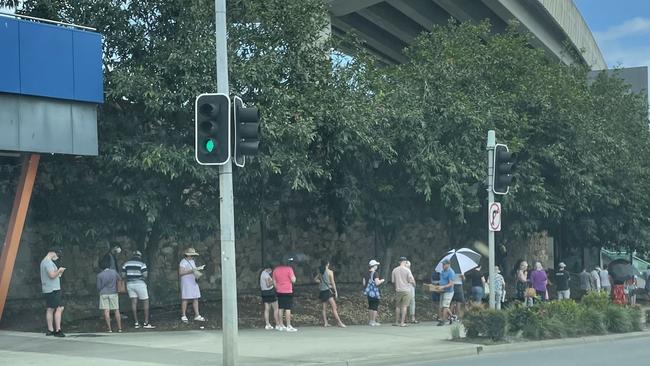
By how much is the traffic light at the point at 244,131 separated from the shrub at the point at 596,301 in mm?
11200

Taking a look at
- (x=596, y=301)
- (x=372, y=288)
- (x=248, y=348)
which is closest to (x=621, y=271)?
(x=596, y=301)

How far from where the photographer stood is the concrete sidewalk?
13.5 metres

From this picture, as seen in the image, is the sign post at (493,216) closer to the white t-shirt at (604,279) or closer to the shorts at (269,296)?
the shorts at (269,296)

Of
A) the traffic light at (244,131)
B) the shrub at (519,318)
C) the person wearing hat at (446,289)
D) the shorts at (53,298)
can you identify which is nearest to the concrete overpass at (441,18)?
the person wearing hat at (446,289)

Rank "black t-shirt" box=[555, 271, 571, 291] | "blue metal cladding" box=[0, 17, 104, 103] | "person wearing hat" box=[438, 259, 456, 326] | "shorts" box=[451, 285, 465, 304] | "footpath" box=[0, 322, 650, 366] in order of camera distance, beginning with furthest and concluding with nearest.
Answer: "black t-shirt" box=[555, 271, 571, 291] → "shorts" box=[451, 285, 465, 304] → "person wearing hat" box=[438, 259, 456, 326] → "blue metal cladding" box=[0, 17, 104, 103] → "footpath" box=[0, 322, 650, 366]

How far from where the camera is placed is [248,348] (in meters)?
15.5

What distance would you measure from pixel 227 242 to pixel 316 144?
26.5 feet

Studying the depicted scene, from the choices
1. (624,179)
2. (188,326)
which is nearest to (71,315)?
(188,326)

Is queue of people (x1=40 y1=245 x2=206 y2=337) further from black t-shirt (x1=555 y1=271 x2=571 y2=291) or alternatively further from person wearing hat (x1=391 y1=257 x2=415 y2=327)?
black t-shirt (x1=555 y1=271 x2=571 y2=291)

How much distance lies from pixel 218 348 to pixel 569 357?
21.1 ft

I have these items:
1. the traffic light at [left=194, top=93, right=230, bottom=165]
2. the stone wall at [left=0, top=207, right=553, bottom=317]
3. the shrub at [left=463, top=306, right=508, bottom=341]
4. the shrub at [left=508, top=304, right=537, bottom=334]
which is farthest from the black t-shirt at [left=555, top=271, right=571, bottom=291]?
the traffic light at [left=194, top=93, right=230, bottom=165]

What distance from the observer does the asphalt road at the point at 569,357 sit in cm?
1477

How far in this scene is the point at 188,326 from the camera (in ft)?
61.6

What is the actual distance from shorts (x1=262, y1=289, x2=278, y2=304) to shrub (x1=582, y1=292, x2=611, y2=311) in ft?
24.4
